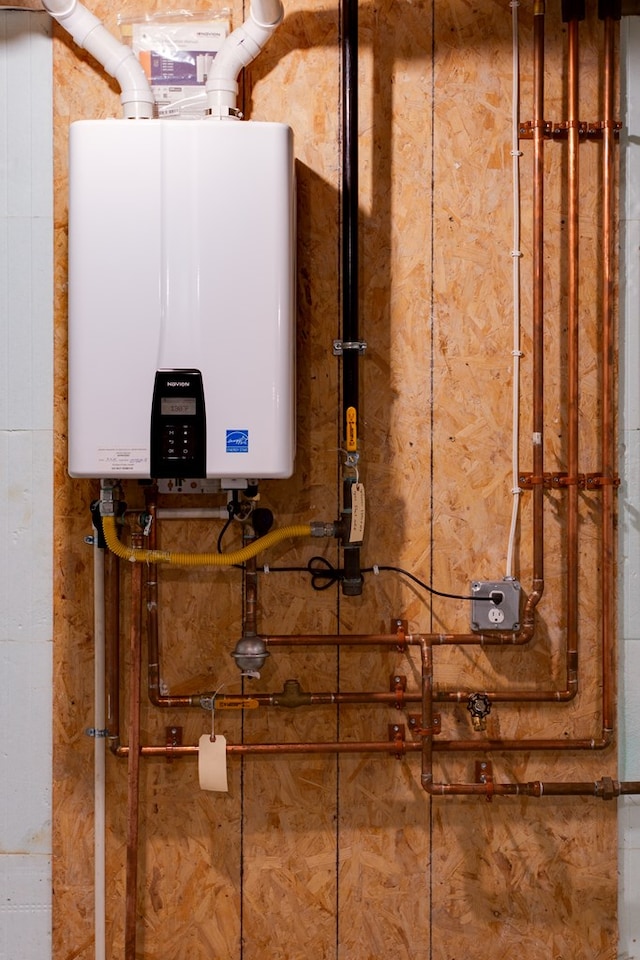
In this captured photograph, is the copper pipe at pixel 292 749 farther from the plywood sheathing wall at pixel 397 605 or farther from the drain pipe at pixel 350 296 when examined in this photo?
the drain pipe at pixel 350 296

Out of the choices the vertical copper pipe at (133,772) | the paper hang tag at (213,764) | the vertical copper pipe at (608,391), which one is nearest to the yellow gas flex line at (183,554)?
the vertical copper pipe at (133,772)

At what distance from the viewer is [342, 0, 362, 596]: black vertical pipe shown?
182 cm

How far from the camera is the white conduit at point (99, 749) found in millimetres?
1896

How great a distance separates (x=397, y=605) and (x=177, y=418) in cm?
72

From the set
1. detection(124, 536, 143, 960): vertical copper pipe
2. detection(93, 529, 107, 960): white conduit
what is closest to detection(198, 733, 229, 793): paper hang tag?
detection(124, 536, 143, 960): vertical copper pipe

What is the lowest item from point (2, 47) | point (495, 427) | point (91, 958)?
point (91, 958)

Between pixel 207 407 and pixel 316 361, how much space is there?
0.39 metres

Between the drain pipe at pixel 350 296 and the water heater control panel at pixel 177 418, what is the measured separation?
0.37 m

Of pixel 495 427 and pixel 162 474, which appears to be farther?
pixel 495 427

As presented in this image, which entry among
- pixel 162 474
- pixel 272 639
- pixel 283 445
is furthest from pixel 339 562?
pixel 162 474

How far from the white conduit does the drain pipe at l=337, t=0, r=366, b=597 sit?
0.59 m

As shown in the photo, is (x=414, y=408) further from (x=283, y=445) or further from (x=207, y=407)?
(x=207, y=407)

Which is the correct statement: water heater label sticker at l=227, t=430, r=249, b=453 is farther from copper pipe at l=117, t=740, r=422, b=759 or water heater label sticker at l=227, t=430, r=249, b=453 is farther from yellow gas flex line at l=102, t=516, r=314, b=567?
copper pipe at l=117, t=740, r=422, b=759

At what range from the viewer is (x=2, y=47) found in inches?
74.6
